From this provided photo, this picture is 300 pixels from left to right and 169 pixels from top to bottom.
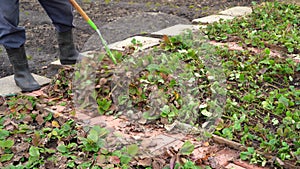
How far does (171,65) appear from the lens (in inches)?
119

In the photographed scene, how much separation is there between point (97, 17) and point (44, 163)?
3.26 meters

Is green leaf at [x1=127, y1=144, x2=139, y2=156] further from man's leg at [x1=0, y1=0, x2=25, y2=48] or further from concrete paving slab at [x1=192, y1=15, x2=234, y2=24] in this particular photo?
concrete paving slab at [x1=192, y1=15, x2=234, y2=24]

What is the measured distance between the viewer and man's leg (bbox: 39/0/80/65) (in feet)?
10.5

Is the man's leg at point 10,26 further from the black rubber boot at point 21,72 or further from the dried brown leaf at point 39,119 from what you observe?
the dried brown leaf at point 39,119

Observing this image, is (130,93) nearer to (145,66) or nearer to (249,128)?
(145,66)

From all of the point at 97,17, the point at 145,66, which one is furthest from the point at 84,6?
the point at 145,66

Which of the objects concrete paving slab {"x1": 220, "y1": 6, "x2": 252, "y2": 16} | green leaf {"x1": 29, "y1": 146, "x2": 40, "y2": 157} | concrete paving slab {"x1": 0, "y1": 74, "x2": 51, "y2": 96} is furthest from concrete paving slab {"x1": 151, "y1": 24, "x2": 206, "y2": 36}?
green leaf {"x1": 29, "y1": 146, "x2": 40, "y2": 157}

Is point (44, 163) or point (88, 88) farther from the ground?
point (88, 88)

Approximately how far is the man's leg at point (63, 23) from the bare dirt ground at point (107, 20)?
18 cm

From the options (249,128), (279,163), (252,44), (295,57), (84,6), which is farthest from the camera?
(84,6)

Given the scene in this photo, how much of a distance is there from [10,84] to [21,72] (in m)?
0.13

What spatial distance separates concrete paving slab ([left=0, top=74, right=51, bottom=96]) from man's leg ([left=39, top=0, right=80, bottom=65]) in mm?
277

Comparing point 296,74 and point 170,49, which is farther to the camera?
point 170,49

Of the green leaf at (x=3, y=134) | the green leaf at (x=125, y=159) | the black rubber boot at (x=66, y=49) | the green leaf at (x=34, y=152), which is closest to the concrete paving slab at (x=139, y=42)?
the black rubber boot at (x=66, y=49)
